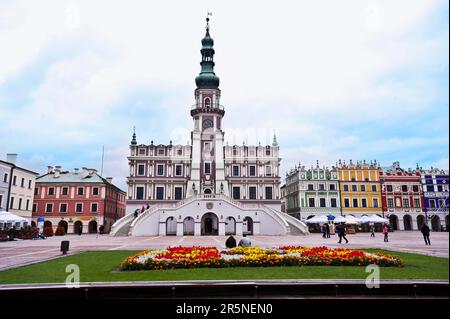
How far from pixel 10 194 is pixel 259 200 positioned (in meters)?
36.6

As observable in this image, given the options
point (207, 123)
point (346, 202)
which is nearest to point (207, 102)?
point (207, 123)

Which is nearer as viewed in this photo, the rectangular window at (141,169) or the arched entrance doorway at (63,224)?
the rectangular window at (141,169)

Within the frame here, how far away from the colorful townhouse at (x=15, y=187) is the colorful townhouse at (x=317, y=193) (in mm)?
45352

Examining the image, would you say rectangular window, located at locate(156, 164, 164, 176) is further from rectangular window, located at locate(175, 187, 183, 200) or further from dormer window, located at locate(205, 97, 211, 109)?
dormer window, located at locate(205, 97, 211, 109)

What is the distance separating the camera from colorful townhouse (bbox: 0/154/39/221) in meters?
44.2

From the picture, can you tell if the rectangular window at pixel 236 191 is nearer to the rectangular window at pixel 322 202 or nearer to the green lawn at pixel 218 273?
the rectangular window at pixel 322 202

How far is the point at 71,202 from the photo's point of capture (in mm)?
59375

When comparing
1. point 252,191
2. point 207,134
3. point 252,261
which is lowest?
point 252,261

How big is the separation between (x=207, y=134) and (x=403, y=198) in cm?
3896

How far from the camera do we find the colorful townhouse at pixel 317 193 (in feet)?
209

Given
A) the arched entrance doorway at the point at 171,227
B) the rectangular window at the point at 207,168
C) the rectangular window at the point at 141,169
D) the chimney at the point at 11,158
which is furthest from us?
the rectangular window at the point at 141,169

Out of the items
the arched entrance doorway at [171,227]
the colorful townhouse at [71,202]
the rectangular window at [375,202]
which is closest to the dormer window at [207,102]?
the arched entrance doorway at [171,227]

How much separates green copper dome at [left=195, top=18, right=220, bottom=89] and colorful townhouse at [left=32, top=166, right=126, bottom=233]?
82.3 ft

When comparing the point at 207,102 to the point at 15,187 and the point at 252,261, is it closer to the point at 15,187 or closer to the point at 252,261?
the point at 15,187
